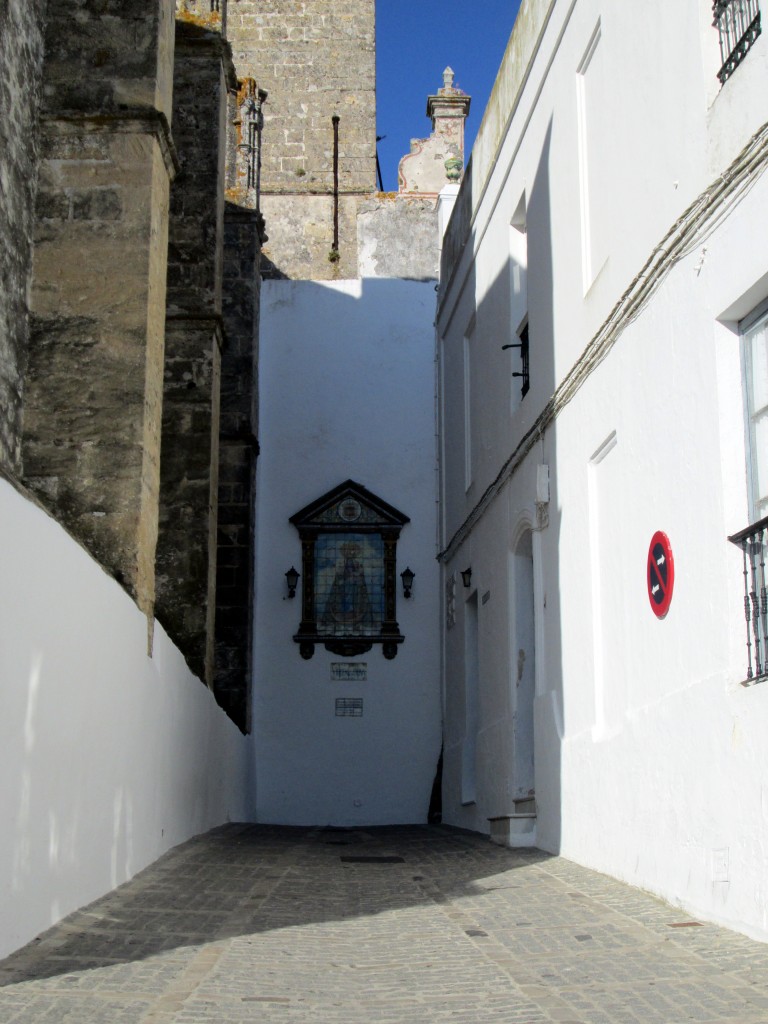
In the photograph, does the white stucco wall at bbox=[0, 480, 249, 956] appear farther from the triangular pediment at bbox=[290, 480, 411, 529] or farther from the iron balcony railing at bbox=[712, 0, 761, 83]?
the triangular pediment at bbox=[290, 480, 411, 529]

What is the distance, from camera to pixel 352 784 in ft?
53.8

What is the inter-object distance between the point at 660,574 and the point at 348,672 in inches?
389

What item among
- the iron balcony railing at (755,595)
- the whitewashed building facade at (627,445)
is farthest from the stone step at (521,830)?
the iron balcony railing at (755,595)

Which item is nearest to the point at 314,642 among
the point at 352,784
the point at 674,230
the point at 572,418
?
the point at 352,784

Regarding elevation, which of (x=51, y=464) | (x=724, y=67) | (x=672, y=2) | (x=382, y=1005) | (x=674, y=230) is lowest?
(x=382, y=1005)

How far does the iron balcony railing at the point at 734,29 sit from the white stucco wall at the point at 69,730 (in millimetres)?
3974

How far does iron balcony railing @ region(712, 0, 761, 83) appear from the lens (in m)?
6.32

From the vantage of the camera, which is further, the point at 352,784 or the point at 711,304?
the point at 352,784

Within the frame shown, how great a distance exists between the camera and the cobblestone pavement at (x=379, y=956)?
14.5 feet

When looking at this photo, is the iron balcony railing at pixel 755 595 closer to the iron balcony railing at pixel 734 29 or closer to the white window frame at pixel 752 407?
the white window frame at pixel 752 407

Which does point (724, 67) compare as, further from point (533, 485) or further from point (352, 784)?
point (352, 784)

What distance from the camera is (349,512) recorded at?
17266mm

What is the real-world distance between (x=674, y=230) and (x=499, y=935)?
12.3 feet

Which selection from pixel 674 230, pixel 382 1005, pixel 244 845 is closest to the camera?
pixel 382 1005
